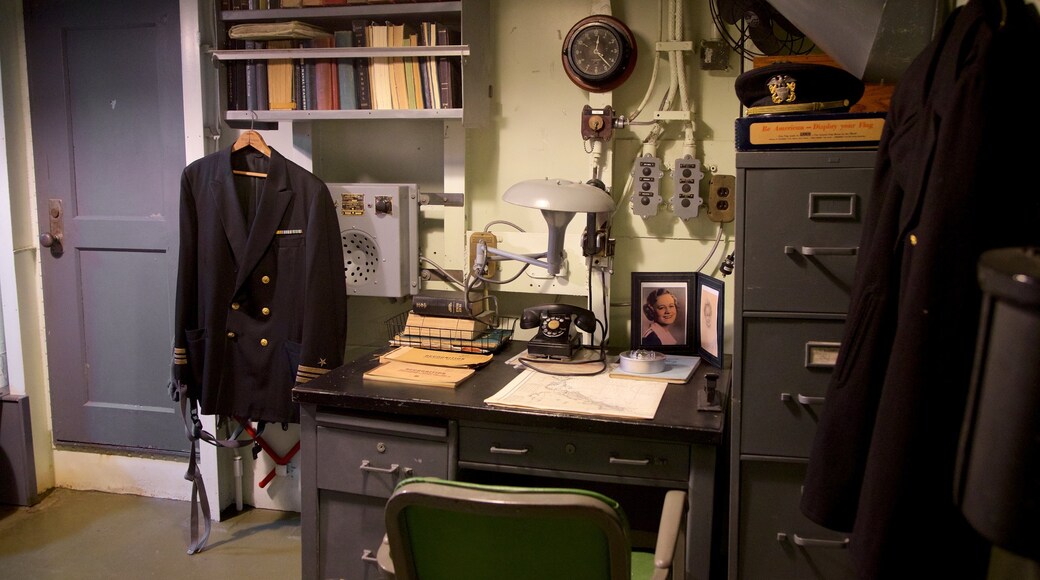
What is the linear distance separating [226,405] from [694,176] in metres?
1.66

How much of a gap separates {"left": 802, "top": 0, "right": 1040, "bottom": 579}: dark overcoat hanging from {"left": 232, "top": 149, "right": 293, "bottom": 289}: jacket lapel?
1.84 metres

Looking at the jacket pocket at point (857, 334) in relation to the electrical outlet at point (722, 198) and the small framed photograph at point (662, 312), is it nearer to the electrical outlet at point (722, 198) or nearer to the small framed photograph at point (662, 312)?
the small framed photograph at point (662, 312)

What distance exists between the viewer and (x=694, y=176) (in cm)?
246

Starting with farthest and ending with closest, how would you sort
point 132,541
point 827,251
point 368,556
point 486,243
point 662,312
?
point 132,541 → point 486,243 → point 662,312 → point 368,556 → point 827,251

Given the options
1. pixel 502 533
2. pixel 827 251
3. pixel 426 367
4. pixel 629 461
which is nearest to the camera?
pixel 502 533

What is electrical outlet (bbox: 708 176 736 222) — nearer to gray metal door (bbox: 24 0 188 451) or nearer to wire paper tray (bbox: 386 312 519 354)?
wire paper tray (bbox: 386 312 519 354)

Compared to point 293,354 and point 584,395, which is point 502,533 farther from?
point 293,354

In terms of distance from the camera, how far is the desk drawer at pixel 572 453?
6.12 ft

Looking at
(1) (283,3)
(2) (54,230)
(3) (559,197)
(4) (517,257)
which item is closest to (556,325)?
(4) (517,257)

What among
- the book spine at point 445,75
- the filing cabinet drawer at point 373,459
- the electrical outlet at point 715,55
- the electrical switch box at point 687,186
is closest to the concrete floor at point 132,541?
the filing cabinet drawer at point 373,459

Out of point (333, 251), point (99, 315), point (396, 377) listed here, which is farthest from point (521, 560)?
point (99, 315)

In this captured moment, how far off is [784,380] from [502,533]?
32.9 inches

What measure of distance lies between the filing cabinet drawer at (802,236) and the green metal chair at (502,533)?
29.7 inches

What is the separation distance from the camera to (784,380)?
184 cm
